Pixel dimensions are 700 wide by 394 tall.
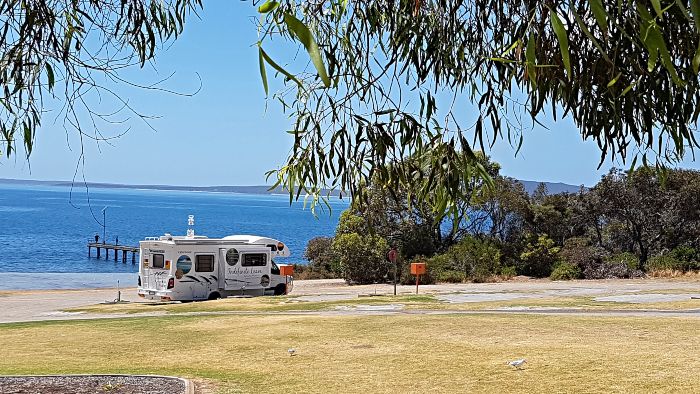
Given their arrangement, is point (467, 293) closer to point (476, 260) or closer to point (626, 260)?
point (476, 260)

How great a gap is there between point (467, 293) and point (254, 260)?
6.08 meters

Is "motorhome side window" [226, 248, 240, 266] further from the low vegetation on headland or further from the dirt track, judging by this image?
the low vegetation on headland

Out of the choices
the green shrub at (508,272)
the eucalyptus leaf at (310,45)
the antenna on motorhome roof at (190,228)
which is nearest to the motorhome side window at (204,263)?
the antenna on motorhome roof at (190,228)

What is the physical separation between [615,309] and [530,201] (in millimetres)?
15931

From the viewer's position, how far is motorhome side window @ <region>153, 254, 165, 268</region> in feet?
70.7

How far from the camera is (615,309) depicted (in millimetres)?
16312

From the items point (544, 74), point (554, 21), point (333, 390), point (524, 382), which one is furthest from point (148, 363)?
point (554, 21)

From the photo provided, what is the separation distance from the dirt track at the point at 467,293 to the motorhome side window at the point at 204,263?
9.04 feet

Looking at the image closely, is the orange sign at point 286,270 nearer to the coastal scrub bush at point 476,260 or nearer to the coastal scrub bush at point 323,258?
the coastal scrub bush at point 476,260

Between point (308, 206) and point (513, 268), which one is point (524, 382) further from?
point (513, 268)

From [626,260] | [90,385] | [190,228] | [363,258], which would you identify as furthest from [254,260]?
[90,385]

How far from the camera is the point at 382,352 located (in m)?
11.2

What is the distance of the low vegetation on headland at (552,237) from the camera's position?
2788 cm

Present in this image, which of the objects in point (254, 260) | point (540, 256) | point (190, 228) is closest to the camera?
point (254, 260)
